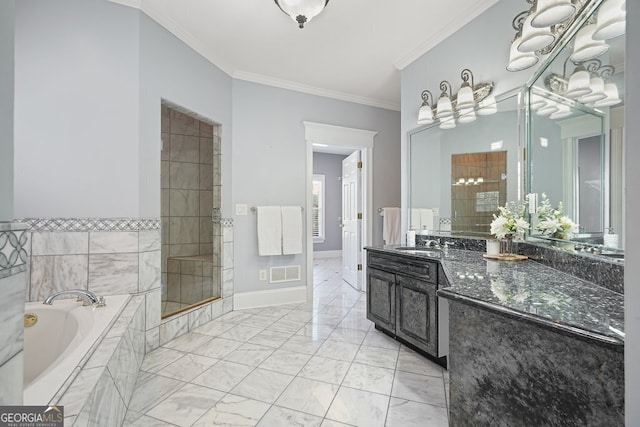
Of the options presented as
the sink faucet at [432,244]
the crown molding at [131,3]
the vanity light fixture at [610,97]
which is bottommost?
the sink faucet at [432,244]

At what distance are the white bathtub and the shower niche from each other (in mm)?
1083

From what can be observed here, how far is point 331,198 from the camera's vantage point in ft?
23.5

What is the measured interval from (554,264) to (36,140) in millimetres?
3238

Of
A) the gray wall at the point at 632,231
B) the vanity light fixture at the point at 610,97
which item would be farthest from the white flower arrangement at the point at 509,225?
the gray wall at the point at 632,231

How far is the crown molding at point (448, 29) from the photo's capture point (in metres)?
2.19

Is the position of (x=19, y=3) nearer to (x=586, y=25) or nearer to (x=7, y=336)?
(x=7, y=336)

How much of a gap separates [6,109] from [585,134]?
2.04m

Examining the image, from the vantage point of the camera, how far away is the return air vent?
3469 millimetres

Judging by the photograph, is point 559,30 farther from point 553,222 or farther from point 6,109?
point 6,109

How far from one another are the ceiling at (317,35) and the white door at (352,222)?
1.17 m

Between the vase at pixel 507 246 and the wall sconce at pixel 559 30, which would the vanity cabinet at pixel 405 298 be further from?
the wall sconce at pixel 559 30

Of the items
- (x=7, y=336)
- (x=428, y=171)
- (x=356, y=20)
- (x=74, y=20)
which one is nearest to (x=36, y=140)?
(x=74, y=20)

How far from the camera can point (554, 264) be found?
1.57m

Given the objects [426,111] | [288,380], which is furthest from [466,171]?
[288,380]
